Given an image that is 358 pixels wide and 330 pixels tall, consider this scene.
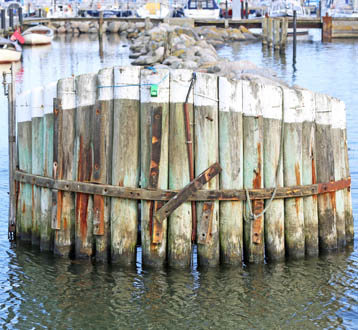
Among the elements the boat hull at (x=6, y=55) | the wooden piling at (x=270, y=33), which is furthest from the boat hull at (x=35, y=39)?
the wooden piling at (x=270, y=33)

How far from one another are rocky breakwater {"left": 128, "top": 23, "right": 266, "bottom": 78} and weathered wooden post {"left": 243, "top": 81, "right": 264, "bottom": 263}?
61.6 ft

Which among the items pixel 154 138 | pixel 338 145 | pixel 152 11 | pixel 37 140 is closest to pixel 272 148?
pixel 338 145

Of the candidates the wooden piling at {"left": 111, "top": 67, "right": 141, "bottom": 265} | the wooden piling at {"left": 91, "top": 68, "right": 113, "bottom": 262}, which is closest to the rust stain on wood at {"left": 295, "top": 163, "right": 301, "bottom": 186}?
the wooden piling at {"left": 111, "top": 67, "right": 141, "bottom": 265}

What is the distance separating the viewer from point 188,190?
902 cm

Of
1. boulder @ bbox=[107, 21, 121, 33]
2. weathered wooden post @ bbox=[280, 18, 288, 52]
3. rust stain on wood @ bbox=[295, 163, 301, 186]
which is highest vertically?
boulder @ bbox=[107, 21, 121, 33]

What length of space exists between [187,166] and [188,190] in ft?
1.03

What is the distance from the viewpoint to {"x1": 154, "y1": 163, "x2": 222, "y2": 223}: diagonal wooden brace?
9000 mm

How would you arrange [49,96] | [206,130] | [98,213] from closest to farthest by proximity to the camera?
[206,130]
[98,213]
[49,96]

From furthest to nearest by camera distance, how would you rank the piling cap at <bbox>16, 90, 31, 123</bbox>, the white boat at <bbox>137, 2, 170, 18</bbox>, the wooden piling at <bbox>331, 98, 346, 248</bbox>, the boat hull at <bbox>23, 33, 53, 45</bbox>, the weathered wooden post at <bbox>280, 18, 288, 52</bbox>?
1. the white boat at <bbox>137, 2, 170, 18</bbox>
2. the boat hull at <bbox>23, 33, 53, 45</bbox>
3. the weathered wooden post at <bbox>280, 18, 288, 52</bbox>
4. the piling cap at <bbox>16, 90, 31, 123</bbox>
5. the wooden piling at <bbox>331, 98, 346, 248</bbox>

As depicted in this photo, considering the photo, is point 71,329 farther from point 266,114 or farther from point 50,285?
point 266,114

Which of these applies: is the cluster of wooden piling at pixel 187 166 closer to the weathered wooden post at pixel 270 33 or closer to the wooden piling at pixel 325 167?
the wooden piling at pixel 325 167

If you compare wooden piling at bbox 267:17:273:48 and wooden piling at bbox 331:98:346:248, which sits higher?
wooden piling at bbox 267:17:273:48

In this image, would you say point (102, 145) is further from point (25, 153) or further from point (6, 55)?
point (6, 55)

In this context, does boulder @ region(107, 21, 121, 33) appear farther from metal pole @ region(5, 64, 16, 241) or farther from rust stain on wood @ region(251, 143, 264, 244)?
A: rust stain on wood @ region(251, 143, 264, 244)
